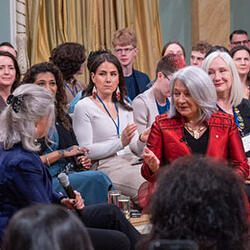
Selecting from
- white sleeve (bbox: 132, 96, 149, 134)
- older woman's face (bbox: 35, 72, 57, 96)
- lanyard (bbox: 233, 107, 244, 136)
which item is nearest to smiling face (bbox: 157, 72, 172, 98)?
white sleeve (bbox: 132, 96, 149, 134)

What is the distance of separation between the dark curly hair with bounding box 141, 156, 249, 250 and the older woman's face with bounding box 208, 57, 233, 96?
251 centimetres

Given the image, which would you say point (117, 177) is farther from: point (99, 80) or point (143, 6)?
point (143, 6)

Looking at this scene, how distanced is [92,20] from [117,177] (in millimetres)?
3010

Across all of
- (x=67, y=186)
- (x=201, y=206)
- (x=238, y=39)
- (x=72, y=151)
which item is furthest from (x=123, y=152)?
(x=201, y=206)

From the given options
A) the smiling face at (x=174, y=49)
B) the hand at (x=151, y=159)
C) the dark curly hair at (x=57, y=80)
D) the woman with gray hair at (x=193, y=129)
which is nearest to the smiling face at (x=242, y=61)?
the smiling face at (x=174, y=49)

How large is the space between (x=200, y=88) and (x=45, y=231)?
2214mm

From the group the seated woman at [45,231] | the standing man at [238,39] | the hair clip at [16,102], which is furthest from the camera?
the standing man at [238,39]

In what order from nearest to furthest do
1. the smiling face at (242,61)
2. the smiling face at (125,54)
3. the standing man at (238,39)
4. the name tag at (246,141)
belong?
the name tag at (246,141), the smiling face at (242,61), the smiling face at (125,54), the standing man at (238,39)

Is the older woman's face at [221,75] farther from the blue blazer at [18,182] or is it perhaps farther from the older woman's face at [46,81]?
the blue blazer at [18,182]

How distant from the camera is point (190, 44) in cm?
Answer: 788

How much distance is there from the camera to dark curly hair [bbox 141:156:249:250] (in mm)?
1563

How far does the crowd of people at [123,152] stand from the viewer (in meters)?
1.57

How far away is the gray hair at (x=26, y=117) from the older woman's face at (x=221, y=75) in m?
1.51

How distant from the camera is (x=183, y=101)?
350 cm
